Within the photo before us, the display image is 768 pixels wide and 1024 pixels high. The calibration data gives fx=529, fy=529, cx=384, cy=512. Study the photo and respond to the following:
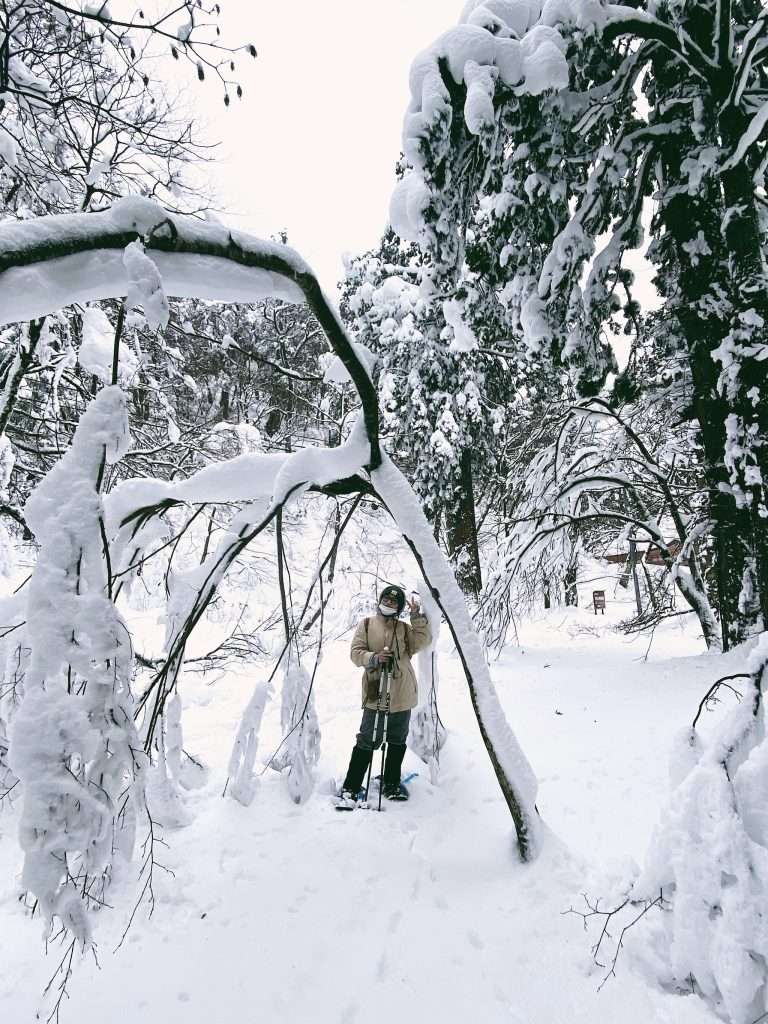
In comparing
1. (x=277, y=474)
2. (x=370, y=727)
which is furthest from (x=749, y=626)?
(x=277, y=474)

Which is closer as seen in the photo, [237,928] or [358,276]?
[237,928]

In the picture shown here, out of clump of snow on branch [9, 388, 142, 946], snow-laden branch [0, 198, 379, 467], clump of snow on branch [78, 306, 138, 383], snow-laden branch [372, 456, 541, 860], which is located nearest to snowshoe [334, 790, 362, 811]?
snow-laden branch [372, 456, 541, 860]

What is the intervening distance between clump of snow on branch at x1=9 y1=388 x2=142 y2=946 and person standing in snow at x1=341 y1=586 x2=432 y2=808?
2636mm

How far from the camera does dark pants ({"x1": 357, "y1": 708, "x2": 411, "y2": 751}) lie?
13.3ft

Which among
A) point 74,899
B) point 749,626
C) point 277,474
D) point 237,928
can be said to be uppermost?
point 277,474

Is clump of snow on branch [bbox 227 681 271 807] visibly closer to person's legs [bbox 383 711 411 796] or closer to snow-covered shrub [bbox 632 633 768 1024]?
person's legs [bbox 383 711 411 796]

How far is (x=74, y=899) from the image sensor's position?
4.31 feet

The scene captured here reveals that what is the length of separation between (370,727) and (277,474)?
7.72ft

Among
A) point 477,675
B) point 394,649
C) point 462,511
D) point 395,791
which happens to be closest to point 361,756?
point 395,791

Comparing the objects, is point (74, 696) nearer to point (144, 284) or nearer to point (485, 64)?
point (144, 284)

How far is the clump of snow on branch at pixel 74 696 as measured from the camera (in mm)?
1279

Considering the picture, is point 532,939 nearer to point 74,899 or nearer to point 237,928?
point 237,928

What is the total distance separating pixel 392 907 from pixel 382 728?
4.34 feet

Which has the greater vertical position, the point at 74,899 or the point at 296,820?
the point at 74,899
